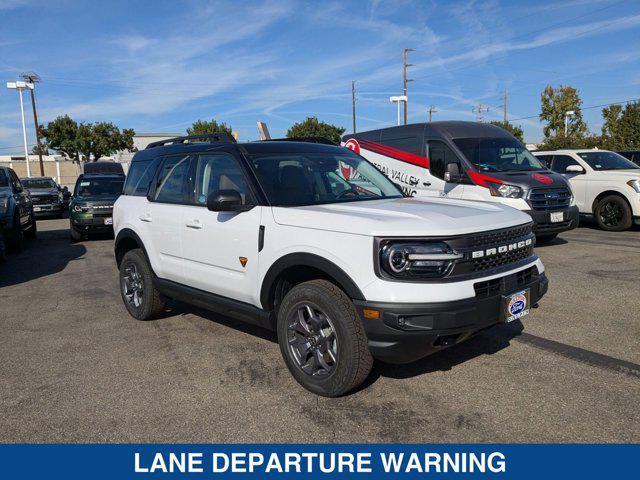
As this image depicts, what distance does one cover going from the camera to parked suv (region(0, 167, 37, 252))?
33.6 ft

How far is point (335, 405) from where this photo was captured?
3.54m

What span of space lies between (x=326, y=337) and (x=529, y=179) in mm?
6705

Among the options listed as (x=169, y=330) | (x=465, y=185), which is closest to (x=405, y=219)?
(x=169, y=330)

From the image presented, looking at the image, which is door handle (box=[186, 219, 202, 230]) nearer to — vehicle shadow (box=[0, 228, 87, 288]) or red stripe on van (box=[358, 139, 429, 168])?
vehicle shadow (box=[0, 228, 87, 288])

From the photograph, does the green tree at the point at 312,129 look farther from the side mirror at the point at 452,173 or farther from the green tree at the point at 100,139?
the side mirror at the point at 452,173

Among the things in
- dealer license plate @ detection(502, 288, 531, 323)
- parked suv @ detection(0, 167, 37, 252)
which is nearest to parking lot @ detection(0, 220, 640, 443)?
dealer license plate @ detection(502, 288, 531, 323)

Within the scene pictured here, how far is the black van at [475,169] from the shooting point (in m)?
8.94

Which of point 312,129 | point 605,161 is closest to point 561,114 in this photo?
point 312,129

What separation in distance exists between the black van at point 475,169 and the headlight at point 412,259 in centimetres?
518

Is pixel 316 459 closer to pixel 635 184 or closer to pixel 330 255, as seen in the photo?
pixel 330 255

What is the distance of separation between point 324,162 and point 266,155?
0.55 m

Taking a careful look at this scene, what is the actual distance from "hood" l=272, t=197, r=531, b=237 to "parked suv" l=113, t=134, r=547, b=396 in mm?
11

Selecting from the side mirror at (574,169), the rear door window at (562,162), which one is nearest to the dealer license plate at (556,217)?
the side mirror at (574,169)

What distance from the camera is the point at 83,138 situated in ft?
155
